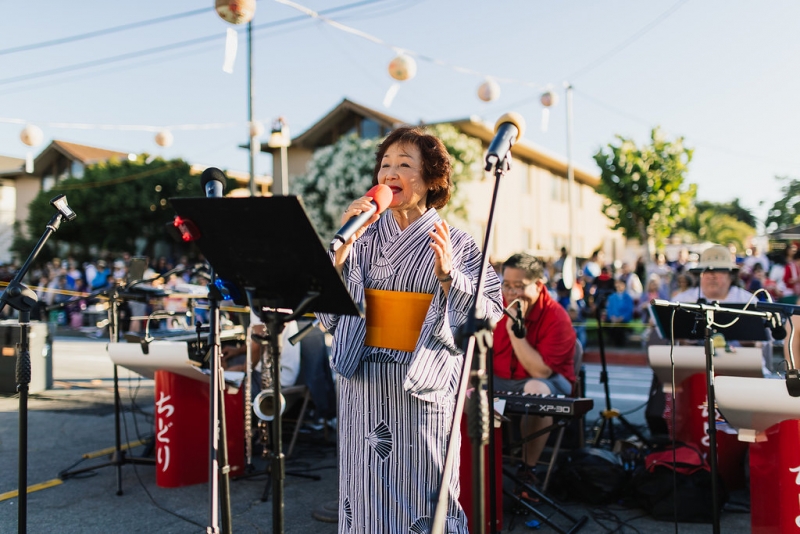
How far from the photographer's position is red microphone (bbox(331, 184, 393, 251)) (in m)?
2.10

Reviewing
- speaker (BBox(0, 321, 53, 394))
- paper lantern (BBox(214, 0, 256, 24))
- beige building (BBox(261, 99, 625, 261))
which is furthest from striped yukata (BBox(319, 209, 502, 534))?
beige building (BBox(261, 99, 625, 261))

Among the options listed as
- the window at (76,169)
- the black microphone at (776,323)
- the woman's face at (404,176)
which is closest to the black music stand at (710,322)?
the black microphone at (776,323)

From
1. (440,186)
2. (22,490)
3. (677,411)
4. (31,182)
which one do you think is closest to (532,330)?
(677,411)

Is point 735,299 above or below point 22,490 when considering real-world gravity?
above

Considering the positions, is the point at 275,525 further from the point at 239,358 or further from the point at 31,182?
the point at 31,182

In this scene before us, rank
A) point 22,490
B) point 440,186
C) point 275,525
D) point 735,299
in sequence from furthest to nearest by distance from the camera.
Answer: point 735,299
point 22,490
point 440,186
point 275,525

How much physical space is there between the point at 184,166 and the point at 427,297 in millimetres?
25642

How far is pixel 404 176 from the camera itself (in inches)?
100

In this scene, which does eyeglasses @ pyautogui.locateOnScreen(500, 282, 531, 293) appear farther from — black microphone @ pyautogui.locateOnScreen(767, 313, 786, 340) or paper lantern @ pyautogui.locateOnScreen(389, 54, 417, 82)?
paper lantern @ pyautogui.locateOnScreen(389, 54, 417, 82)

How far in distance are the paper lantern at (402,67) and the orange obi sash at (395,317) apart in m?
7.04

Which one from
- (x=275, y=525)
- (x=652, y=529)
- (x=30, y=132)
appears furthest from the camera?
(x=30, y=132)

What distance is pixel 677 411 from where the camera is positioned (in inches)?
184

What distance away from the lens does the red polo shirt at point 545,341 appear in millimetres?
4555

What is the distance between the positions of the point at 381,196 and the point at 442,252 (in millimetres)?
285
